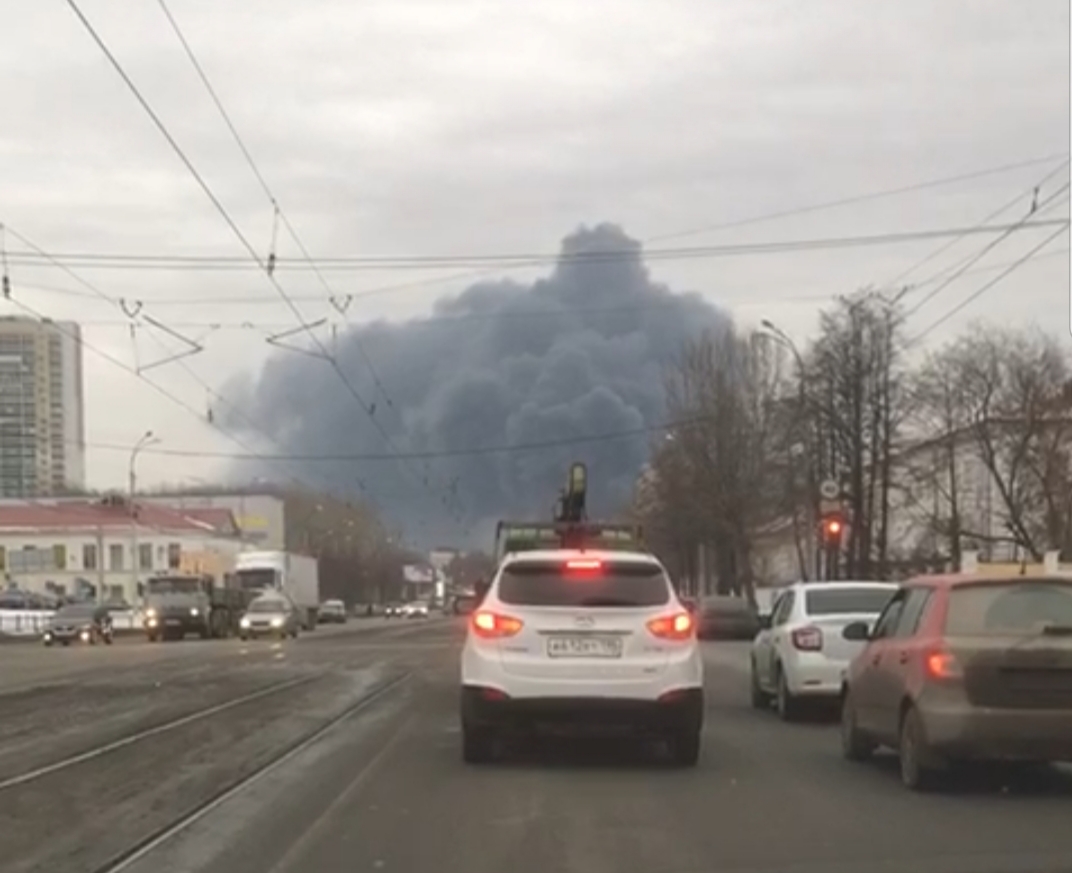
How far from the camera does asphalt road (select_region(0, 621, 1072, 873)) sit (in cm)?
995

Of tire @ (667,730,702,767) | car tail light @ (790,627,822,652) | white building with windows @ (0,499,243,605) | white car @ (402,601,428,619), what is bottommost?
white car @ (402,601,428,619)

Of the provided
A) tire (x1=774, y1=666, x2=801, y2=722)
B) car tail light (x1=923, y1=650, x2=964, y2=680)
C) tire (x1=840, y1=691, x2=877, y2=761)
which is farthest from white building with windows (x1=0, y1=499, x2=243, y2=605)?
car tail light (x1=923, y1=650, x2=964, y2=680)

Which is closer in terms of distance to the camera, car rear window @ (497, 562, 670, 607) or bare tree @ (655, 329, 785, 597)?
car rear window @ (497, 562, 670, 607)

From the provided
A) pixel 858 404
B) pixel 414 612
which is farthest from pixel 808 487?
pixel 414 612

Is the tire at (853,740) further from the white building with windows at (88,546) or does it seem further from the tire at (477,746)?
the white building with windows at (88,546)

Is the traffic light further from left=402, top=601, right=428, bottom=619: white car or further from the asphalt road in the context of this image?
left=402, top=601, right=428, bottom=619: white car

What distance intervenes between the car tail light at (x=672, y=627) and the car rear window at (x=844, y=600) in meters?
5.43

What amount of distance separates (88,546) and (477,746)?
367ft

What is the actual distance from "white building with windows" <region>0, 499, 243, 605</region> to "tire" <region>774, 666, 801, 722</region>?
3973 inches

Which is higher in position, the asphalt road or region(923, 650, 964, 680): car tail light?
region(923, 650, 964, 680): car tail light

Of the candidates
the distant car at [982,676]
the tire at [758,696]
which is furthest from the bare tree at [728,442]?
the distant car at [982,676]

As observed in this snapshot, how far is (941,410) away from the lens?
71.0 meters

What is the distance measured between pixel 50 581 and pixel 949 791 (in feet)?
392

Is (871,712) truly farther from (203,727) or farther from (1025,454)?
(1025,454)
